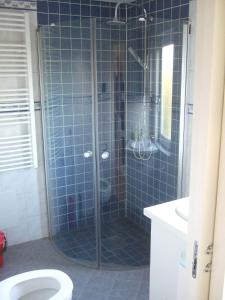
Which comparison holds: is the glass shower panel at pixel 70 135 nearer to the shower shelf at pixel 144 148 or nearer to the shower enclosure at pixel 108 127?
the shower enclosure at pixel 108 127

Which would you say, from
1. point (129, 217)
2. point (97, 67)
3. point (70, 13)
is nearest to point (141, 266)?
point (129, 217)

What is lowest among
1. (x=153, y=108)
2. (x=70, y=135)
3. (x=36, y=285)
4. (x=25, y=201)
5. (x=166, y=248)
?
(x=36, y=285)

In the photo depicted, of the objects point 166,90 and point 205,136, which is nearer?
point 205,136

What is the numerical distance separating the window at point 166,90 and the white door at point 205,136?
189cm

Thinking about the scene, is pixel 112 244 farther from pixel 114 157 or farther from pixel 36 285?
pixel 36 285

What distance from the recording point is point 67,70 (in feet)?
9.62

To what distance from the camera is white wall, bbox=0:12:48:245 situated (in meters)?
3.01

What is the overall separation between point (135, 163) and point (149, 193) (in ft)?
1.07

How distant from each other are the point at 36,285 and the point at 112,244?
3.55ft

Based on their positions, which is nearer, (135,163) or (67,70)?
(67,70)

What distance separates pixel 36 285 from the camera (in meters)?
2.09

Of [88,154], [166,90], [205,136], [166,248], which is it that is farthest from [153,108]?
[205,136]

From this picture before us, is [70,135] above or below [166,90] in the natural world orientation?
below

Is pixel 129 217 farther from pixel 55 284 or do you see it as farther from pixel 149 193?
pixel 55 284
